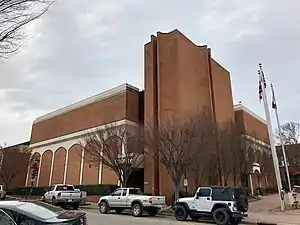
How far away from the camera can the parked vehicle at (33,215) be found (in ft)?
22.2

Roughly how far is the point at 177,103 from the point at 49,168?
23839 millimetres

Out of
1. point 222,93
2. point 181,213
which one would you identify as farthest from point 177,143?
point 222,93

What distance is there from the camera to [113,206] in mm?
23000

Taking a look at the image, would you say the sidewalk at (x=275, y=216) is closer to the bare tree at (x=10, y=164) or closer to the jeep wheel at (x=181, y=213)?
the jeep wheel at (x=181, y=213)

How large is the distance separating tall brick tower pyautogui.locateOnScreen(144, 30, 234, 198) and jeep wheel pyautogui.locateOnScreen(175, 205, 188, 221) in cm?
1491

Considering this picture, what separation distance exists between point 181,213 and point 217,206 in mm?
2450

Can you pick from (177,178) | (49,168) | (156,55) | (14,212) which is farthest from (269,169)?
(14,212)

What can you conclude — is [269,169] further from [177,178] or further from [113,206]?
[113,206]

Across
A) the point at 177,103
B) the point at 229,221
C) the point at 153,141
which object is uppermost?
the point at 177,103

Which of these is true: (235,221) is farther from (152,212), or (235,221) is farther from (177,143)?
(177,143)

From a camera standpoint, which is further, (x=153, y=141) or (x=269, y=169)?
(x=269, y=169)

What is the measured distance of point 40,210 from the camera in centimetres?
741

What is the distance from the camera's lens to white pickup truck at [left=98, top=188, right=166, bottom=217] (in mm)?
21109

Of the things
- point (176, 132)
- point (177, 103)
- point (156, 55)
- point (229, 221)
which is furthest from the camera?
point (156, 55)
